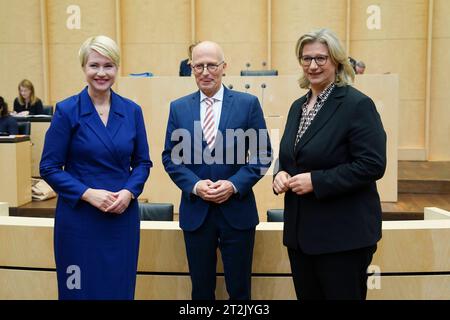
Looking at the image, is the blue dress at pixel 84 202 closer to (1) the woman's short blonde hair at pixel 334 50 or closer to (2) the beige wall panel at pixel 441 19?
(1) the woman's short blonde hair at pixel 334 50

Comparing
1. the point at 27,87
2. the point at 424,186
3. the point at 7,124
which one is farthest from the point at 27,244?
the point at 27,87

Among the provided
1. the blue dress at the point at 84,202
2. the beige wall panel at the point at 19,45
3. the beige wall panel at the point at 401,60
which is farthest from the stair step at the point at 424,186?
the beige wall panel at the point at 19,45

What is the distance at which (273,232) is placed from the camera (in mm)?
2678

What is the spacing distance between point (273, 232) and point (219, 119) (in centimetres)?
67

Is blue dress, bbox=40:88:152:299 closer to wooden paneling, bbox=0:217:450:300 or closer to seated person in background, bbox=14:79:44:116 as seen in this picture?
wooden paneling, bbox=0:217:450:300

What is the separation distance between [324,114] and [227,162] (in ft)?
1.72

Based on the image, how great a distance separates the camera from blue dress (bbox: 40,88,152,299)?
2082 mm

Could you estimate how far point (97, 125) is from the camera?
2111 mm

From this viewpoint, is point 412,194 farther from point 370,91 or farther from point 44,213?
point 44,213

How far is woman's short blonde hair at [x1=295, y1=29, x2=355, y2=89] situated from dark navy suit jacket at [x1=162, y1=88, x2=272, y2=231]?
1.41 feet

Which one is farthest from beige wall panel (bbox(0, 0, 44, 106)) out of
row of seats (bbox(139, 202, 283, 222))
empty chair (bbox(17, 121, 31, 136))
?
row of seats (bbox(139, 202, 283, 222))

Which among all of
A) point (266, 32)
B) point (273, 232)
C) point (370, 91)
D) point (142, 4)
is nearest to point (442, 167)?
→ point (370, 91)

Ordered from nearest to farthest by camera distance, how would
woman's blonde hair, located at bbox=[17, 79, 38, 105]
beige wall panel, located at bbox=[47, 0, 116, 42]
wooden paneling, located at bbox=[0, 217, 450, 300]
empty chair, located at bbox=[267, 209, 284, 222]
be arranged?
1. wooden paneling, located at bbox=[0, 217, 450, 300]
2. empty chair, located at bbox=[267, 209, 284, 222]
3. woman's blonde hair, located at bbox=[17, 79, 38, 105]
4. beige wall panel, located at bbox=[47, 0, 116, 42]

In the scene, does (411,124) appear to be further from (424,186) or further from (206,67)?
(206,67)
